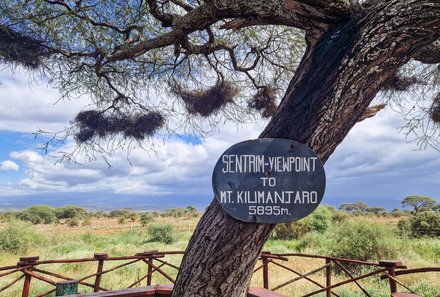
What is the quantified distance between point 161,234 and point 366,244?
9145 mm

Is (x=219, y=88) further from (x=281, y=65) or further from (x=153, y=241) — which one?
(x=153, y=241)

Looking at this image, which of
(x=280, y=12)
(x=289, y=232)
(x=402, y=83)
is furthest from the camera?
(x=289, y=232)

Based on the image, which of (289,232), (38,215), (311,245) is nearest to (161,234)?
(289,232)

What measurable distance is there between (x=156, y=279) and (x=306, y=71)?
7274 mm

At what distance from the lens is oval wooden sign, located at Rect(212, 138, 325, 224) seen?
4.94 feet

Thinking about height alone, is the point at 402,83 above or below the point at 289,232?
above

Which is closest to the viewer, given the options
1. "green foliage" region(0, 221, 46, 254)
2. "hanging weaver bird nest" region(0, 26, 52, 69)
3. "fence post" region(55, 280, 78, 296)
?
"fence post" region(55, 280, 78, 296)

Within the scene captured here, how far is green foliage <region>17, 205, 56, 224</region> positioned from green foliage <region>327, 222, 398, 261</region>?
2603cm

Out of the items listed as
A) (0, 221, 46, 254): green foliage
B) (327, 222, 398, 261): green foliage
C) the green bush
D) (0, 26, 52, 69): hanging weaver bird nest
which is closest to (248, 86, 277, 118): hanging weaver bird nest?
(0, 26, 52, 69): hanging weaver bird nest

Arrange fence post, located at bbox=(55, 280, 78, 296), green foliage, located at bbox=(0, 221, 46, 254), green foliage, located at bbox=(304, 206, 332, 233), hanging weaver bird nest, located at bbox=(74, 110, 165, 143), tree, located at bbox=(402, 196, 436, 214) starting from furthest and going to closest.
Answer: tree, located at bbox=(402, 196, 436, 214) → green foliage, located at bbox=(304, 206, 332, 233) → green foliage, located at bbox=(0, 221, 46, 254) → hanging weaver bird nest, located at bbox=(74, 110, 165, 143) → fence post, located at bbox=(55, 280, 78, 296)

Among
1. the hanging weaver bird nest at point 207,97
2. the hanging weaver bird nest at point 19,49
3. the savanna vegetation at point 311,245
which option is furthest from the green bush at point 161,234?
the hanging weaver bird nest at point 19,49

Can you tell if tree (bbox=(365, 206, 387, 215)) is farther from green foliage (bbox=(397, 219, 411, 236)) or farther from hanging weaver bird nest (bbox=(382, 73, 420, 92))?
hanging weaver bird nest (bbox=(382, 73, 420, 92))

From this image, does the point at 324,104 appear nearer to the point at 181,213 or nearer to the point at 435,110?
the point at 435,110

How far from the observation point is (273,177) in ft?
5.06
